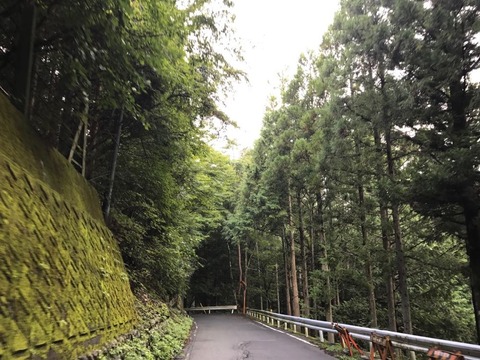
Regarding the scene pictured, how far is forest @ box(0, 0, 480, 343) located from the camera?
6.03 metres

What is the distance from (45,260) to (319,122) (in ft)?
39.8

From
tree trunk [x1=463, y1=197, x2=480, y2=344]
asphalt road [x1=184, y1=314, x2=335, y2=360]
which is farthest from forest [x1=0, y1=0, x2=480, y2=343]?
asphalt road [x1=184, y1=314, x2=335, y2=360]

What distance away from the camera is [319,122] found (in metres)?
14.8

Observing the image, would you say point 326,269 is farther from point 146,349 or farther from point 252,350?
point 146,349

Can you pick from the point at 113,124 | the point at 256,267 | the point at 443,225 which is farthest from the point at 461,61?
the point at 256,267

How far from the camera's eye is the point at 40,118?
6.99 metres

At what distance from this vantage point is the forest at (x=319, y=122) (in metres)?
6.03

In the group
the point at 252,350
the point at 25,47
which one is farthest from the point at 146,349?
the point at 25,47

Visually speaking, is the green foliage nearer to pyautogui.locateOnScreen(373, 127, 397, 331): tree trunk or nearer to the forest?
the forest

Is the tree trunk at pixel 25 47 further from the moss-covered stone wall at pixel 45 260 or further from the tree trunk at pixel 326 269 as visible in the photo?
the tree trunk at pixel 326 269

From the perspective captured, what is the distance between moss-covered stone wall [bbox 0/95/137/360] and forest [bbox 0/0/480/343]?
0.98 m

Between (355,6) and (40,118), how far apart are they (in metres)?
11.0

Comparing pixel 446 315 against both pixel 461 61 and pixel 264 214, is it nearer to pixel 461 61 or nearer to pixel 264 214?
pixel 264 214

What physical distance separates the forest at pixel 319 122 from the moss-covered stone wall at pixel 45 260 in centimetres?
98
